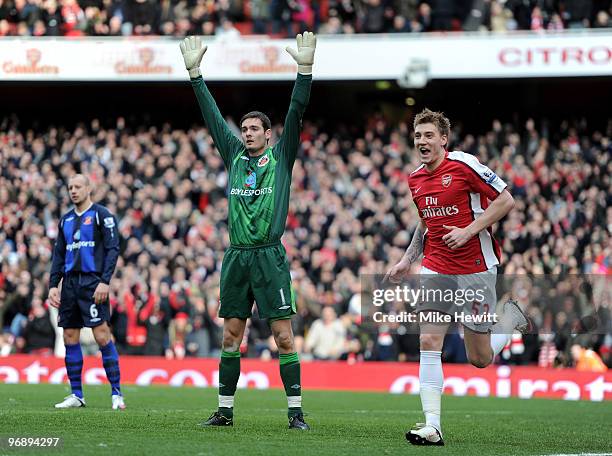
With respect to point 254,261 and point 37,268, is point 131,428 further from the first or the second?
point 37,268

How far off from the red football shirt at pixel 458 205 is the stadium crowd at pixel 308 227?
A: 7.53 m

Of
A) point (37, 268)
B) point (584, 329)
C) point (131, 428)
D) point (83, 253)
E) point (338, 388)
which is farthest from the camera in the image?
point (37, 268)

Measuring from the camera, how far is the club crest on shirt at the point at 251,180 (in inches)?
342

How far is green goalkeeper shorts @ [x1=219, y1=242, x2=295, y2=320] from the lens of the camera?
8586 mm

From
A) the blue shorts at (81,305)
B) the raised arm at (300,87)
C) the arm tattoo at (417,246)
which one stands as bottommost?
the blue shorts at (81,305)

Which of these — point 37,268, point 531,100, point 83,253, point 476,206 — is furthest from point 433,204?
point 531,100

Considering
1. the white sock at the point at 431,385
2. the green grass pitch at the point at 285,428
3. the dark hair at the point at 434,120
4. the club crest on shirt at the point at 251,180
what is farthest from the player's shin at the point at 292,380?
the dark hair at the point at 434,120

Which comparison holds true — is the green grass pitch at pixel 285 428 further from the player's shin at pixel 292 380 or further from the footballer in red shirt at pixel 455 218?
the footballer in red shirt at pixel 455 218

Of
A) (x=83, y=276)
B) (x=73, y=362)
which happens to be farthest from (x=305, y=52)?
(x=73, y=362)

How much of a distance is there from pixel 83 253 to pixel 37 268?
11.4 m

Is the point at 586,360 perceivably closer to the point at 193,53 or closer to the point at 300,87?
the point at 300,87

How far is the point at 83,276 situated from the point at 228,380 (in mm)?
2961

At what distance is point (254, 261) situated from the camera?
8625mm

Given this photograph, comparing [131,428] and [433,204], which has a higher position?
[433,204]
